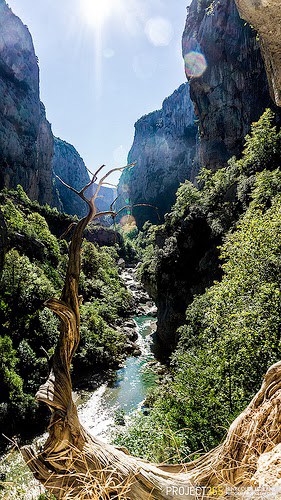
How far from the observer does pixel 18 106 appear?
51.8 m

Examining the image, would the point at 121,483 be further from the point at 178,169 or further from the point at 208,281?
the point at 178,169

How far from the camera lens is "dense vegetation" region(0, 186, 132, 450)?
1295 cm

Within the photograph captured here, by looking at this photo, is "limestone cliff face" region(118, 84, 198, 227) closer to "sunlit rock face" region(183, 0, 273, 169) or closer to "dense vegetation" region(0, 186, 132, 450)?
"sunlit rock face" region(183, 0, 273, 169)

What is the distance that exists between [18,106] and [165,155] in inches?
1840

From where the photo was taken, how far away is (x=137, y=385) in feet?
53.5

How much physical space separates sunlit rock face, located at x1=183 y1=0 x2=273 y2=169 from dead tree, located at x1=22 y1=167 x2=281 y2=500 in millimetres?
33169

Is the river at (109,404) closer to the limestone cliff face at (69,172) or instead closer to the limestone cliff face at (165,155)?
the limestone cliff face at (165,155)

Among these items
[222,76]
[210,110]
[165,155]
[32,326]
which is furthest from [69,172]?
[32,326]

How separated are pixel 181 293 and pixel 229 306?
13.2 meters

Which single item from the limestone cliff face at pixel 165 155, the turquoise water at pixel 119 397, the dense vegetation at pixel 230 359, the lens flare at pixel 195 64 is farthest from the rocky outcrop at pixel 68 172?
the dense vegetation at pixel 230 359

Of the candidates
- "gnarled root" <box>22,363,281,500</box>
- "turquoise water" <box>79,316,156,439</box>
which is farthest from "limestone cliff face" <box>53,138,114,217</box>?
"gnarled root" <box>22,363,281,500</box>

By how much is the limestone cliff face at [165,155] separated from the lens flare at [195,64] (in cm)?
3674

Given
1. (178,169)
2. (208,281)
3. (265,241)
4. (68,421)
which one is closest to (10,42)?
(178,169)

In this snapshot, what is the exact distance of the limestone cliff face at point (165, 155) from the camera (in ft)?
263
